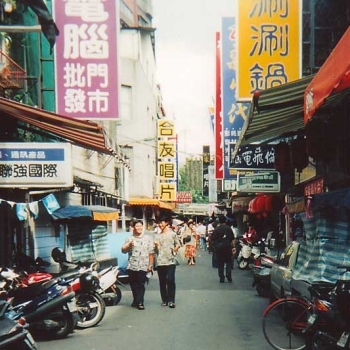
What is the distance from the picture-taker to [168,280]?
11.8 m

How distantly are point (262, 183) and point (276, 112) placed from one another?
11.3 meters

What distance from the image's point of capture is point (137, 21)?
147 ft

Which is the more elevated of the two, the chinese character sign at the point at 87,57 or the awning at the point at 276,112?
the chinese character sign at the point at 87,57

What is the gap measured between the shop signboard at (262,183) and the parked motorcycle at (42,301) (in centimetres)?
1143

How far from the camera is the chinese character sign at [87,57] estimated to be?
1277cm

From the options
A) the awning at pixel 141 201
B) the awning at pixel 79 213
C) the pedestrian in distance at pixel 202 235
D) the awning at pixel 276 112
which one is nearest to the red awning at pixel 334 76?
the awning at pixel 276 112

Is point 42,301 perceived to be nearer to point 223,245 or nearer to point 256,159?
point 223,245

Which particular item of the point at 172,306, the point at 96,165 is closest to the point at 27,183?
the point at 172,306

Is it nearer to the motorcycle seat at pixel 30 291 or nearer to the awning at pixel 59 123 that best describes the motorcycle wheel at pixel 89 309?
the motorcycle seat at pixel 30 291

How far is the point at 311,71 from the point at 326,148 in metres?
3.51

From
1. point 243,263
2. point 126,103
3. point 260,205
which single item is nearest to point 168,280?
point 243,263

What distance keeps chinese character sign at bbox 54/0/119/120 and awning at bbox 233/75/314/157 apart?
349 centimetres

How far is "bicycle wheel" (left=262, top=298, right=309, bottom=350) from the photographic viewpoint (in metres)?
7.75

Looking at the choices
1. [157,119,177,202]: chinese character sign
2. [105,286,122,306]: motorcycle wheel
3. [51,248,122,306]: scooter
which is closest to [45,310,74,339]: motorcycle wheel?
[51,248,122,306]: scooter
